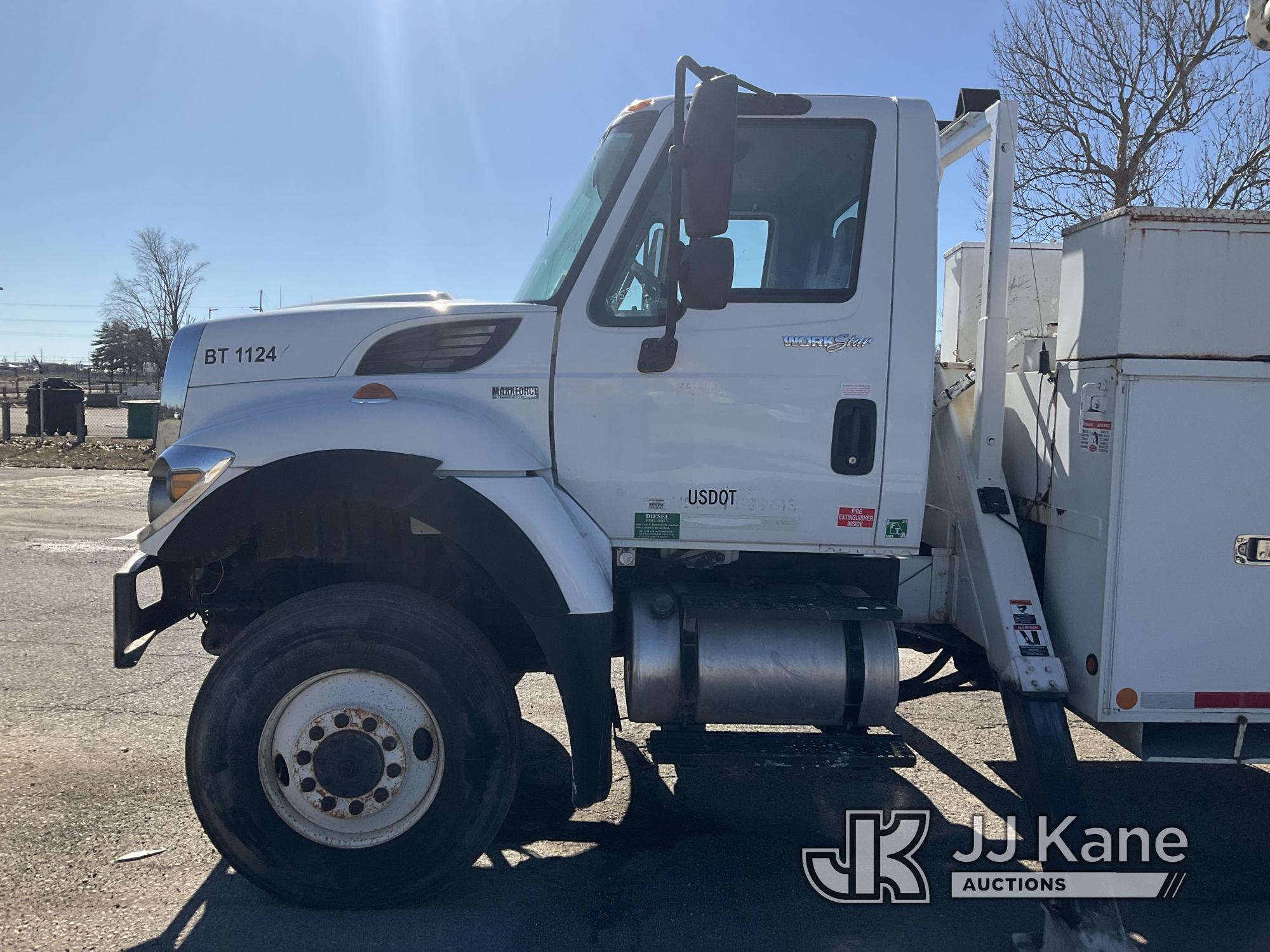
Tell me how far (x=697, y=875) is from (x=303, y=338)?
8.30ft

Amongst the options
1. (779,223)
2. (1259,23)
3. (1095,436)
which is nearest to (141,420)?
(779,223)

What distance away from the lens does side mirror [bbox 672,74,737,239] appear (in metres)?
2.89

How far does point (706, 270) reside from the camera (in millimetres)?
3043

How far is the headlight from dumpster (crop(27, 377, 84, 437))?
19839 millimetres

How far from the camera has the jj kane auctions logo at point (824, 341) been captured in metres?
3.35

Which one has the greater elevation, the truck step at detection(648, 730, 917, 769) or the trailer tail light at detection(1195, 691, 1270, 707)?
the trailer tail light at detection(1195, 691, 1270, 707)

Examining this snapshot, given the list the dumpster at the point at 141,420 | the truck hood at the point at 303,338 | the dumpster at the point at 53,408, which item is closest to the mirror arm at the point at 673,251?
the truck hood at the point at 303,338

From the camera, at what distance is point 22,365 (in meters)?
74.6

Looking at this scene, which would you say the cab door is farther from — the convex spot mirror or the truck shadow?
the truck shadow

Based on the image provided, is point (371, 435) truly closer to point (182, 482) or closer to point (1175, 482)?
point (182, 482)

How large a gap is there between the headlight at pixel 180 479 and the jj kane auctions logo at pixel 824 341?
203 cm

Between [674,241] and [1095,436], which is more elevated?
[674,241]

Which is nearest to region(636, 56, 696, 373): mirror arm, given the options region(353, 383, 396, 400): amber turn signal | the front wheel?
region(353, 383, 396, 400): amber turn signal

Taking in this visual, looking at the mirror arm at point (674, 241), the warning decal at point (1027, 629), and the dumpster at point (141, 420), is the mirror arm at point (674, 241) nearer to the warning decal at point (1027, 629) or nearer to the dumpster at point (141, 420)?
the warning decal at point (1027, 629)
